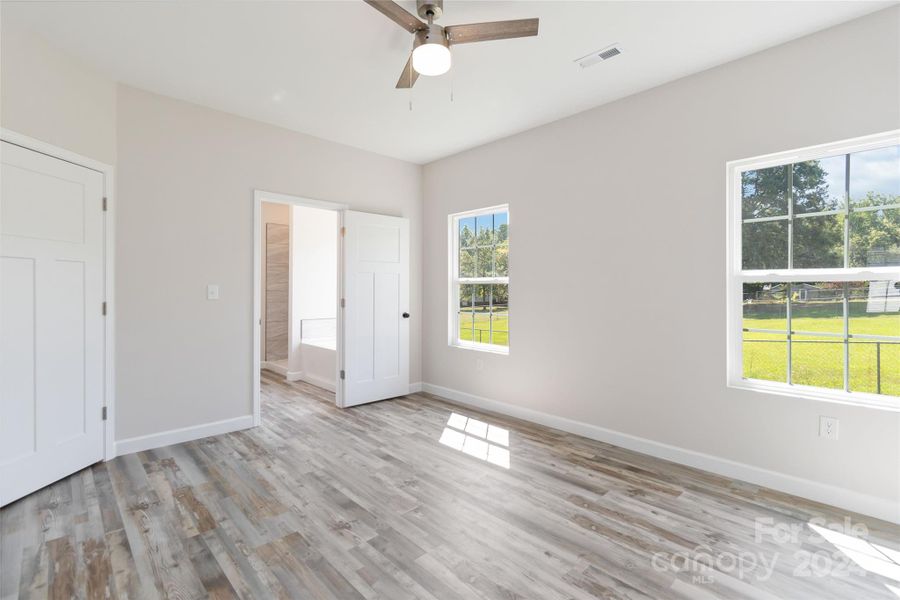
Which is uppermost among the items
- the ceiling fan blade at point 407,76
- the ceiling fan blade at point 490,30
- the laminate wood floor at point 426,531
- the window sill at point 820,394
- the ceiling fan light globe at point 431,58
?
the ceiling fan blade at point 490,30

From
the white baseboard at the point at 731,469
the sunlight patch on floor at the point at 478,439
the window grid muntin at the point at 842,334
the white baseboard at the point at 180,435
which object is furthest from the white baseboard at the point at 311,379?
the window grid muntin at the point at 842,334

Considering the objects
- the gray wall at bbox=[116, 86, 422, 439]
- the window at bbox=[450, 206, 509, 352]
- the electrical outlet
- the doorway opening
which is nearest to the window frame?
the window at bbox=[450, 206, 509, 352]

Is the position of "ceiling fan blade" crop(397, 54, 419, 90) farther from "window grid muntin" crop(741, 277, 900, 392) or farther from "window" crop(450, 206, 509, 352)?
"window grid muntin" crop(741, 277, 900, 392)

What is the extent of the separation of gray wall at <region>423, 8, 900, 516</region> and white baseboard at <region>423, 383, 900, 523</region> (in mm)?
42

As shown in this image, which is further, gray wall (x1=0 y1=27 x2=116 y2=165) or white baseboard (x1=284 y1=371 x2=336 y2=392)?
white baseboard (x1=284 y1=371 x2=336 y2=392)

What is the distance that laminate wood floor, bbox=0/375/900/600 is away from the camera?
1.77 m

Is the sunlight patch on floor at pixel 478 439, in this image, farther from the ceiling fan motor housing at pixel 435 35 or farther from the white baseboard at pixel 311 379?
the ceiling fan motor housing at pixel 435 35

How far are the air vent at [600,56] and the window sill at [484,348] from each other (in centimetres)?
261

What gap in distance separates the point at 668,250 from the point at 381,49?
2.45m

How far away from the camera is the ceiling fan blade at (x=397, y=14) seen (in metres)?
1.89

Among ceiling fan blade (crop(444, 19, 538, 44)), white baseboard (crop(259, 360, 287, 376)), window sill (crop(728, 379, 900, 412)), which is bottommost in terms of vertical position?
white baseboard (crop(259, 360, 287, 376))

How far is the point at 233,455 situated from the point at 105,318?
1.37 meters

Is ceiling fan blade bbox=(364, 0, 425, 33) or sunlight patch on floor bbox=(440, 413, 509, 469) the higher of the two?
ceiling fan blade bbox=(364, 0, 425, 33)

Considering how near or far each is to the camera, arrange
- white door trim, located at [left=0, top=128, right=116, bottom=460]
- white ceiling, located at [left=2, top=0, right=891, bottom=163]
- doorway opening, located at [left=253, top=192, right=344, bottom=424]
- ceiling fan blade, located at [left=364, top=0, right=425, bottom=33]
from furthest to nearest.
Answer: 1. doorway opening, located at [left=253, top=192, right=344, bottom=424]
2. white door trim, located at [left=0, top=128, right=116, bottom=460]
3. white ceiling, located at [left=2, top=0, right=891, bottom=163]
4. ceiling fan blade, located at [left=364, top=0, right=425, bottom=33]
